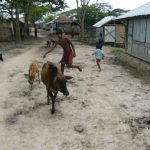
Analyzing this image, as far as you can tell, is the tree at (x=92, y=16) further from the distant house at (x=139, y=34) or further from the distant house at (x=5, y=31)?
the distant house at (x=139, y=34)

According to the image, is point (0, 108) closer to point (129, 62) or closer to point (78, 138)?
point (78, 138)

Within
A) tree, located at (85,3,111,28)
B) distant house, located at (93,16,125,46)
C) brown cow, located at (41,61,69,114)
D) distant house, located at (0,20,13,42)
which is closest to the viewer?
brown cow, located at (41,61,69,114)

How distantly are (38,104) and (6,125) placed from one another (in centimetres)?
159

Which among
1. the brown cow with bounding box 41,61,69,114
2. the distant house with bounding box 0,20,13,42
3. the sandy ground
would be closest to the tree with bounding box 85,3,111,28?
the distant house with bounding box 0,20,13,42

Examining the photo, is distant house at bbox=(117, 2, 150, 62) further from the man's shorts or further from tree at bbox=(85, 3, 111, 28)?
tree at bbox=(85, 3, 111, 28)

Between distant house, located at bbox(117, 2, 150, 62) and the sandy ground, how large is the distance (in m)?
3.91

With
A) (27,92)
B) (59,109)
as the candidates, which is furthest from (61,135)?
(27,92)

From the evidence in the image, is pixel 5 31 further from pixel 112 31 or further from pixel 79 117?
pixel 79 117

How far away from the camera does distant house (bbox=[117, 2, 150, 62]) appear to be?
46.2 feet

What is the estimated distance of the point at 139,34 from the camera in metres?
15.5

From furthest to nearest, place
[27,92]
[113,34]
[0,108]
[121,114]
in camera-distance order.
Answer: [113,34]
[27,92]
[0,108]
[121,114]

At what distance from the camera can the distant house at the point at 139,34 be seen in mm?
14086

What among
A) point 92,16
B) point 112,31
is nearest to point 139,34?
point 112,31

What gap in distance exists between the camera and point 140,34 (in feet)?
50.2
